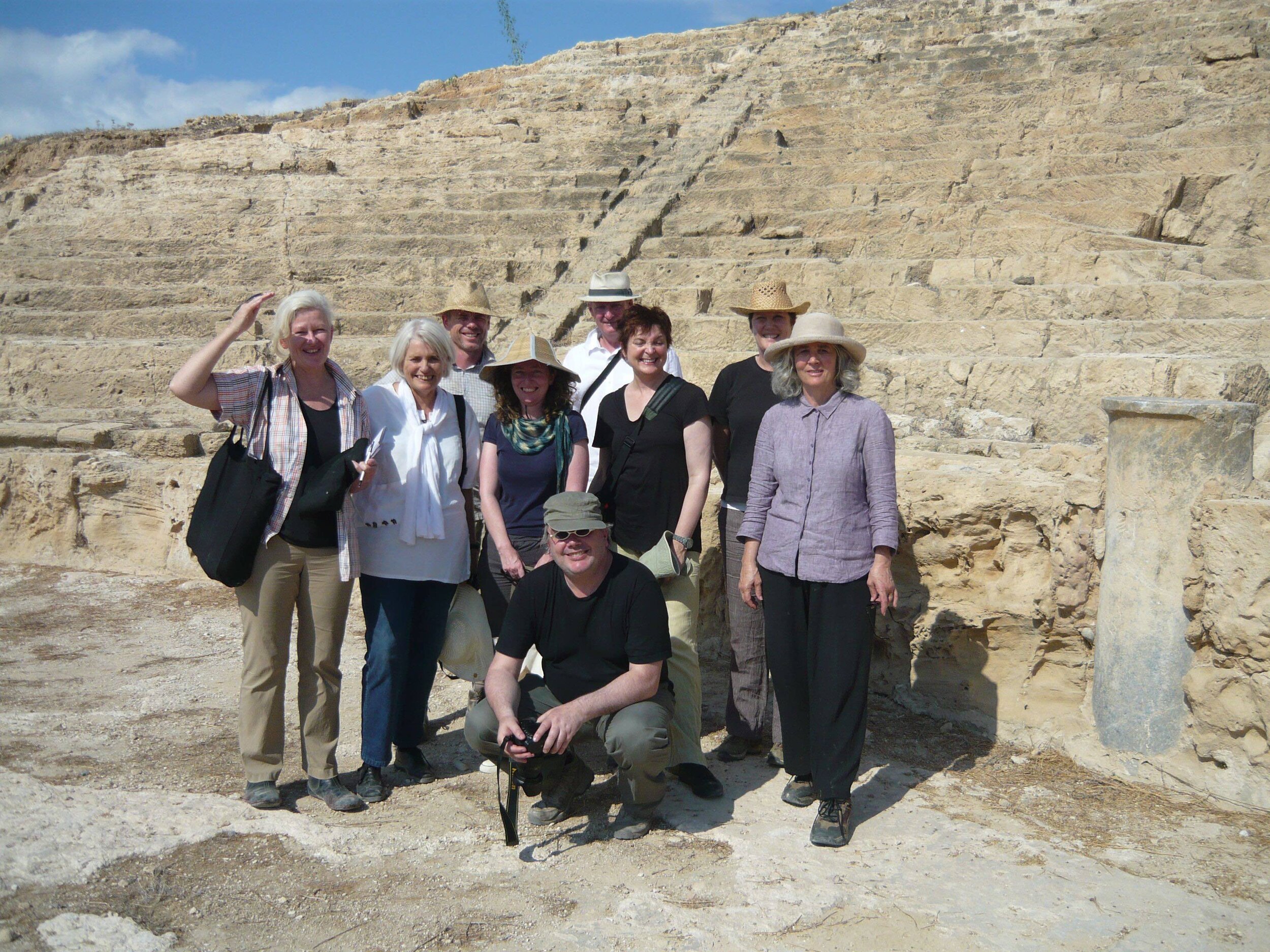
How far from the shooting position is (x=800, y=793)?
148 inches

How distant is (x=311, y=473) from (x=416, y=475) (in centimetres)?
40

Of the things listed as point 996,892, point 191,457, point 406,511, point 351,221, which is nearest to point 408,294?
point 351,221

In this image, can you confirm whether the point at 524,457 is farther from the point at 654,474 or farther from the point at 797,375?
the point at 797,375

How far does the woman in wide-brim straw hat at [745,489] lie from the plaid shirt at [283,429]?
146cm

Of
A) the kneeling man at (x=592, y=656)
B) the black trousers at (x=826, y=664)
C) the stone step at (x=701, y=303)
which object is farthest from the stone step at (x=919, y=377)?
the kneeling man at (x=592, y=656)

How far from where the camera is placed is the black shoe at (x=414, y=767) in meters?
3.98

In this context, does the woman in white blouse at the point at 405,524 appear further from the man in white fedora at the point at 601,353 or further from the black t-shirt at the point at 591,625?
the man in white fedora at the point at 601,353

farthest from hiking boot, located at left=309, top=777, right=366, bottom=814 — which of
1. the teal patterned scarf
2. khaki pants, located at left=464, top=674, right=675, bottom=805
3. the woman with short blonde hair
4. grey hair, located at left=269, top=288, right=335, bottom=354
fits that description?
grey hair, located at left=269, top=288, right=335, bottom=354

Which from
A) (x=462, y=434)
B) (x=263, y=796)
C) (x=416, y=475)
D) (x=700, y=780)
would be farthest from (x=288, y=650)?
(x=700, y=780)

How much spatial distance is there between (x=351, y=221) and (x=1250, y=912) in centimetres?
914

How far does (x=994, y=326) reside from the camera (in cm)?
651

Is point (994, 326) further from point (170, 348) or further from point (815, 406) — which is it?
point (170, 348)

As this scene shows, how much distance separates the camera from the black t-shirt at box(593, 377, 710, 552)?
157 inches

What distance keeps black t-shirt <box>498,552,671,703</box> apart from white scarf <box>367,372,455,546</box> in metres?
0.54
